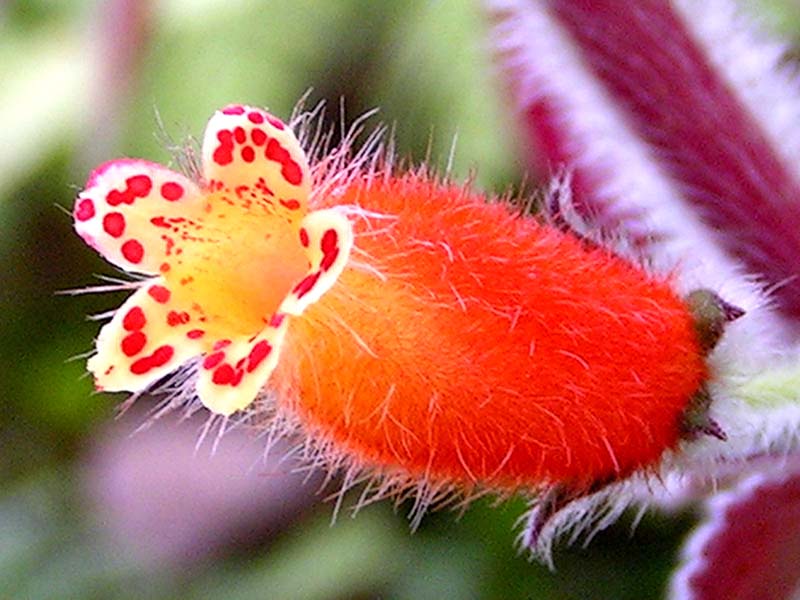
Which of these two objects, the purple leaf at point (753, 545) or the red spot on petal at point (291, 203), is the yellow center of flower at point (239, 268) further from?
the purple leaf at point (753, 545)

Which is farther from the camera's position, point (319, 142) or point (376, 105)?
point (376, 105)

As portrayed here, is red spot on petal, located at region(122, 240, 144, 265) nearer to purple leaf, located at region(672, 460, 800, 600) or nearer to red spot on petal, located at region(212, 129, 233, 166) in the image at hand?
red spot on petal, located at region(212, 129, 233, 166)

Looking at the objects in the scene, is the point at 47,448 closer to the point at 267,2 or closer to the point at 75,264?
the point at 75,264

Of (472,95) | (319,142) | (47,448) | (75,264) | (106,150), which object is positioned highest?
(319,142)

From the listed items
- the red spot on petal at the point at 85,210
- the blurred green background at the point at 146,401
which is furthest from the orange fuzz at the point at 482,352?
the blurred green background at the point at 146,401

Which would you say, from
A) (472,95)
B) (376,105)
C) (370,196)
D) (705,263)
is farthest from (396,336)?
(376,105)

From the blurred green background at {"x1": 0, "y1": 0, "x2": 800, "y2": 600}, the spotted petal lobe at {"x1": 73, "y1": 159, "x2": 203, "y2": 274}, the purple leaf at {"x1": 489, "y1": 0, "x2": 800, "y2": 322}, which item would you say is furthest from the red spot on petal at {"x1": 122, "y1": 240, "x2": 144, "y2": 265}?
the blurred green background at {"x1": 0, "y1": 0, "x2": 800, "y2": 600}
